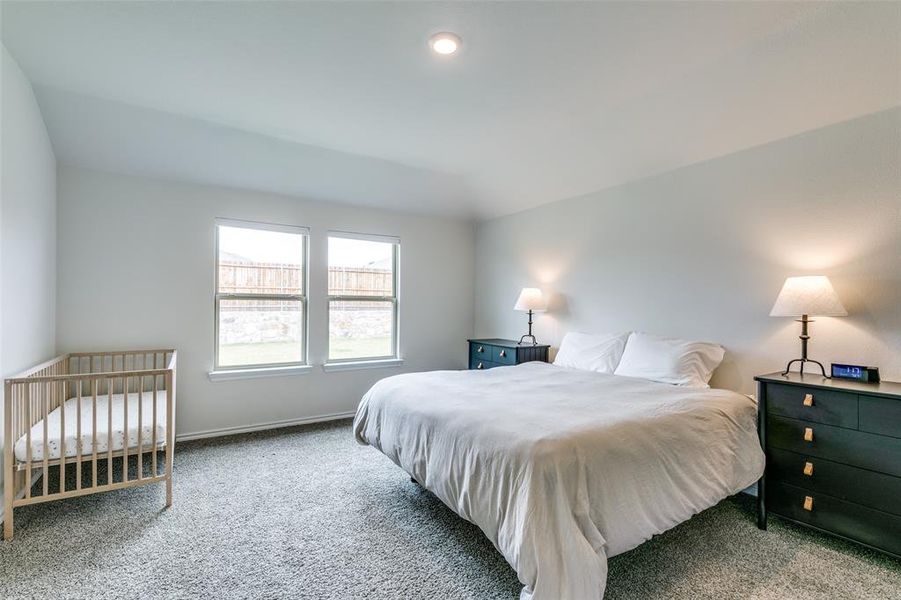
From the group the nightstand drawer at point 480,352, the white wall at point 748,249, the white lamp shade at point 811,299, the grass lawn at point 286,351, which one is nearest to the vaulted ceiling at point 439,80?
the white wall at point 748,249

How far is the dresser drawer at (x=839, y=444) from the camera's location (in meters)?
1.94

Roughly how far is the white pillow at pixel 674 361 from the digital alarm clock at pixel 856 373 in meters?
0.62

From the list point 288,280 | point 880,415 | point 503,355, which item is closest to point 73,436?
point 288,280

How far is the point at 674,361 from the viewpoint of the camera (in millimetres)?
2863

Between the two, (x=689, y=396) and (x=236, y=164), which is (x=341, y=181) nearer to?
(x=236, y=164)

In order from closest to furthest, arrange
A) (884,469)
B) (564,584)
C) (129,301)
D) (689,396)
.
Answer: (564,584), (884,469), (689,396), (129,301)

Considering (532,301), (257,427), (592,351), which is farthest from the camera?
(532,301)

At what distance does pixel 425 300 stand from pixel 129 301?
2.86 metres

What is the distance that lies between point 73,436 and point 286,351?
1.97 m

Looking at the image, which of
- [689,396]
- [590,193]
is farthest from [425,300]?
[689,396]

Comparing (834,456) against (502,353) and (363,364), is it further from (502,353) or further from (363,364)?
(363,364)

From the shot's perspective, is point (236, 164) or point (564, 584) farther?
point (236, 164)

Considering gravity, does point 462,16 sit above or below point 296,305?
above

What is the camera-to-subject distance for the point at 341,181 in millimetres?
4066
